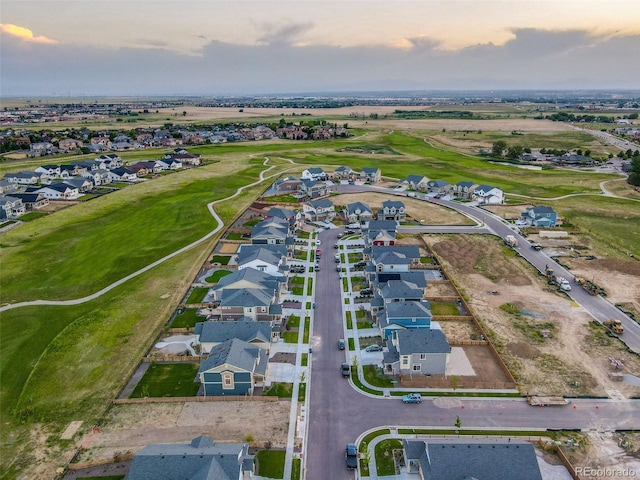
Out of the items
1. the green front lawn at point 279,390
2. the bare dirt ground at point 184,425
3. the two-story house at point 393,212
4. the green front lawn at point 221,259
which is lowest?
the bare dirt ground at point 184,425

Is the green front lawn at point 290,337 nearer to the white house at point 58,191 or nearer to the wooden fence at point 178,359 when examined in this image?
the wooden fence at point 178,359

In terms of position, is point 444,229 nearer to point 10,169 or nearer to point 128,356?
point 128,356

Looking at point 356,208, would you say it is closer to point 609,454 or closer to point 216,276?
point 216,276

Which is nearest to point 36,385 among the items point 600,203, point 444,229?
point 444,229

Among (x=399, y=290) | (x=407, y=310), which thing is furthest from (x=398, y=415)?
(x=399, y=290)

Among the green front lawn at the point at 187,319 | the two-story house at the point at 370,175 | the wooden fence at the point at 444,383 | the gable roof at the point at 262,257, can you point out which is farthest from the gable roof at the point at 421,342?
the two-story house at the point at 370,175

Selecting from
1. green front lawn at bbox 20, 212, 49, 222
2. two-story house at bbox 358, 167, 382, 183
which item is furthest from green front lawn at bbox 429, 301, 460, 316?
green front lawn at bbox 20, 212, 49, 222
